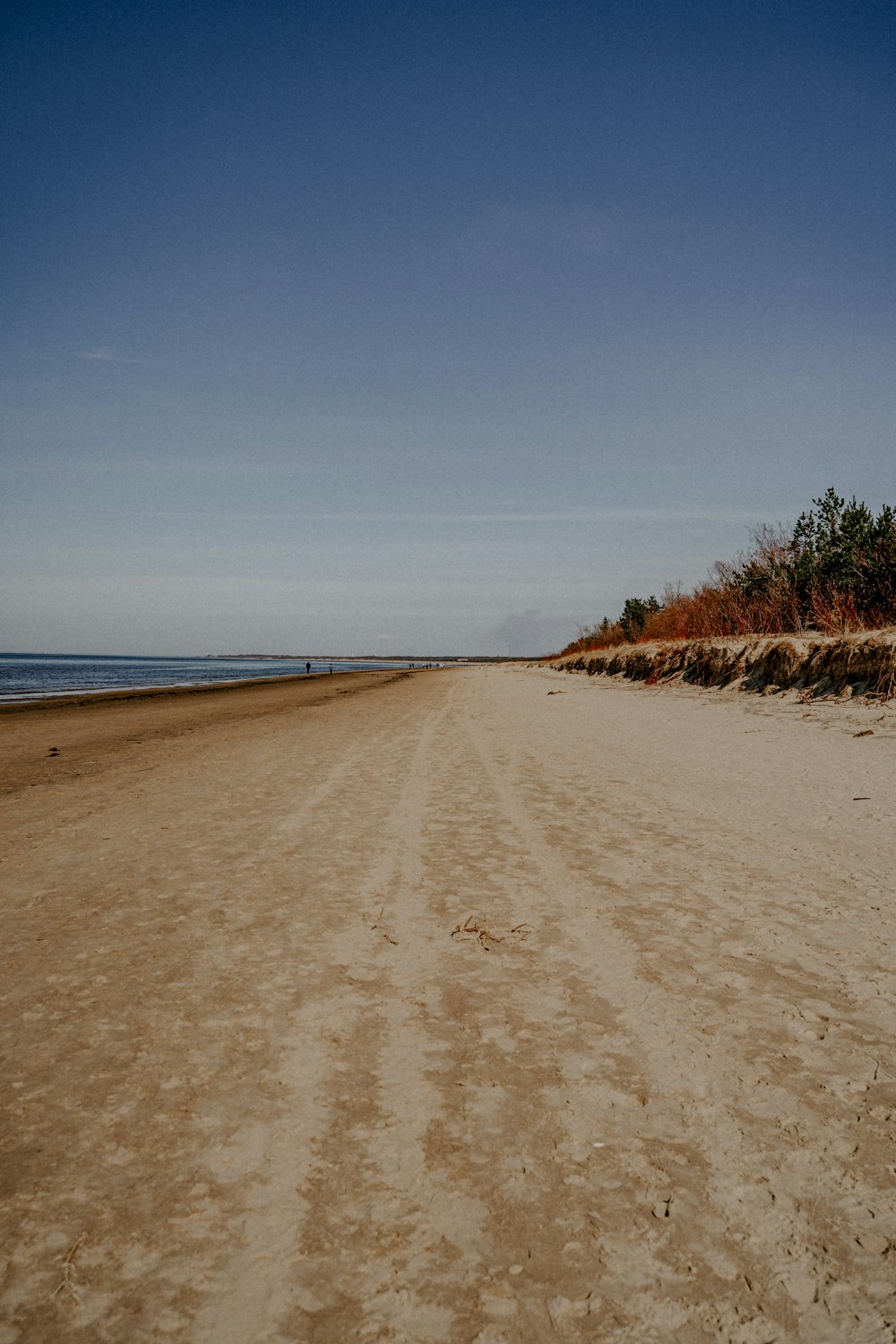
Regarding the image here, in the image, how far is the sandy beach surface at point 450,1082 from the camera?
50.4 inches

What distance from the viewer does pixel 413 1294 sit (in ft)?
4.16

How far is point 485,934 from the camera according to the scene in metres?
2.86

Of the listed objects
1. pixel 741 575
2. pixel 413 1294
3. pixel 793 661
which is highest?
pixel 741 575

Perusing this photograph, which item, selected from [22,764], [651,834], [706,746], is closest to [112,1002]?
[651,834]

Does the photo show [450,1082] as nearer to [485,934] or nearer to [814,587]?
[485,934]

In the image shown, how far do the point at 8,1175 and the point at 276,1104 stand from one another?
616 millimetres

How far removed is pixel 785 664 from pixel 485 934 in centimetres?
1234

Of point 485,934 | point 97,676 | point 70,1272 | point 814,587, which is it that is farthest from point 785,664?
point 97,676

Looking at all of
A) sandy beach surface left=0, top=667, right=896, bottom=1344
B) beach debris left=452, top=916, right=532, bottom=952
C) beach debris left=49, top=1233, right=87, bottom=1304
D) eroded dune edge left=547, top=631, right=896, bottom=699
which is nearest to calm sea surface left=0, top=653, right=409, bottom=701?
eroded dune edge left=547, top=631, right=896, bottom=699

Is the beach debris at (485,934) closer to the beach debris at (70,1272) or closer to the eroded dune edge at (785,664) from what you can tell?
the beach debris at (70,1272)

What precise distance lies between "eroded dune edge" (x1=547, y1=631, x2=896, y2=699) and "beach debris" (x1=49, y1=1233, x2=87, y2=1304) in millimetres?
11604

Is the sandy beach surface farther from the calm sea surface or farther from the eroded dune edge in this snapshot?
the calm sea surface

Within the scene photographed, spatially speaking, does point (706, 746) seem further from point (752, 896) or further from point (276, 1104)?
point (276, 1104)

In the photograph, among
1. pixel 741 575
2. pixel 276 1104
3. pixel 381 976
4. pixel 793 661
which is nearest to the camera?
pixel 276 1104
